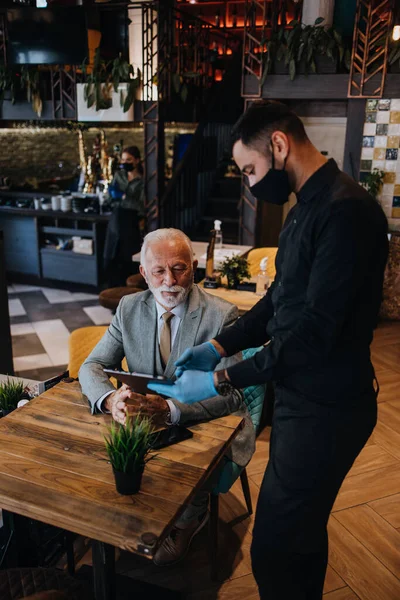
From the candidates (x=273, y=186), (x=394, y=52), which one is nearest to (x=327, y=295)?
(x=273, y=186)

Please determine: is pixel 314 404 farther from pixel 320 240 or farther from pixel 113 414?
pixel 113 414

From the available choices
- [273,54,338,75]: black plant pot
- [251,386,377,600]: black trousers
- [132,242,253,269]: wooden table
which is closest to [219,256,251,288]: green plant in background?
[132,242,253,269]: wooden table

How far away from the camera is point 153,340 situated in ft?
7.40

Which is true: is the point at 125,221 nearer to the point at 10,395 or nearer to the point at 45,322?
the point at 45,322

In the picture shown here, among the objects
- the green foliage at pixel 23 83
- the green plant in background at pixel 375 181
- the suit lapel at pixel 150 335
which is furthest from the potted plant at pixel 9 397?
the green foliage at pixel 23 83

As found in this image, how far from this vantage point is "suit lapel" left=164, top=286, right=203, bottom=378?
2.20m

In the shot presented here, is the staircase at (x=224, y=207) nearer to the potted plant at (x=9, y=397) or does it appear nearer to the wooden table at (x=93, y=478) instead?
the potted plant at (x=9, y=397)

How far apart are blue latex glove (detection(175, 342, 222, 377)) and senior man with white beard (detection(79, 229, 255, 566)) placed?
29cm

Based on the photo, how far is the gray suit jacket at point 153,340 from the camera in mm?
2189

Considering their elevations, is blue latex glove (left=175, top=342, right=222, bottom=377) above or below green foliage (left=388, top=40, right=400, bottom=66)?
below

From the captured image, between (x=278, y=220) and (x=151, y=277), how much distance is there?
5.45m

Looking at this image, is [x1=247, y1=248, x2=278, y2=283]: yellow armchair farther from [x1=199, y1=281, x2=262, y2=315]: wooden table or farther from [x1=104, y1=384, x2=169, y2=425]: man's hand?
[x1=104, y1=384, x2=169, y2=425]: man's hand

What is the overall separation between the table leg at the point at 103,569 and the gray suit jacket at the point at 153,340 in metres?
0.61

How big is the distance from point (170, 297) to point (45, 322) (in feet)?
12.8
